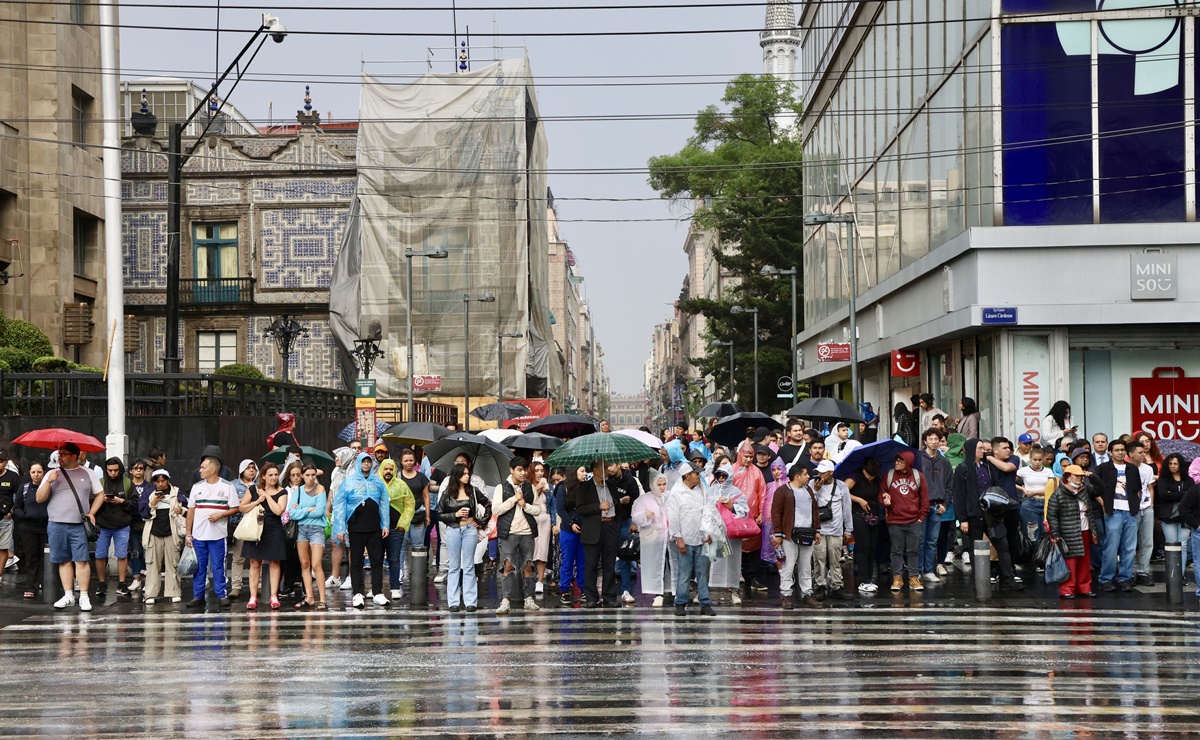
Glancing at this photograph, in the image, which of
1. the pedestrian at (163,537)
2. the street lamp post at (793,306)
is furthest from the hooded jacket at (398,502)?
the street lamp post at (793,306)

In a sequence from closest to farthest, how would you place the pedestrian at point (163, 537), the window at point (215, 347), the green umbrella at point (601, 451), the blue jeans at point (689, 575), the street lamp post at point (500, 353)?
the blue jeans at point (689, 575) → the green umbrella at point (601, 451) → the pedestrian at point (163, 537) → the street lamp post at point (500, 353) → the window at point (215, 347)

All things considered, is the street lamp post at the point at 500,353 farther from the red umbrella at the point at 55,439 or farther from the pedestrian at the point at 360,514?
the pedestrian at the point at 360,514

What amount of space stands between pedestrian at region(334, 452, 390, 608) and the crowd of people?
1.0 inches

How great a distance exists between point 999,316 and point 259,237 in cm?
3625

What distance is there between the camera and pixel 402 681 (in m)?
11.2

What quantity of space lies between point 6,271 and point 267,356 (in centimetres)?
1855

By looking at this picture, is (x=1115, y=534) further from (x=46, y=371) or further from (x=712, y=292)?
(x=712, y=292)

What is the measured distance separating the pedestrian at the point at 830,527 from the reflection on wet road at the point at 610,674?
1386mm

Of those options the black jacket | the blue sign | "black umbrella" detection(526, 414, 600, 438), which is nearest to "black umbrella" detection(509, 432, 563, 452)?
"black umbrella" detection(526, 414, 600, 438)

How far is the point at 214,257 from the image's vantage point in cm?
5475

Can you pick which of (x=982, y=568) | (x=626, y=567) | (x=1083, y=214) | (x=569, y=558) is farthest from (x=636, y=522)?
(x=1083, y=214)

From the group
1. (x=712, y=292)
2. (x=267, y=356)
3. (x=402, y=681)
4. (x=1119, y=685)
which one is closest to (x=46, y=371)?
(x=402, y=681)

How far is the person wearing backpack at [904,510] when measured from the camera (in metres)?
17.2

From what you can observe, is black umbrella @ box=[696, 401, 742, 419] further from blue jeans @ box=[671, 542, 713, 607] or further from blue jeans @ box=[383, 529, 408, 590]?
blue jeans @ box=[671, 542, 713, 607]
